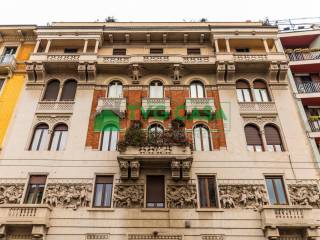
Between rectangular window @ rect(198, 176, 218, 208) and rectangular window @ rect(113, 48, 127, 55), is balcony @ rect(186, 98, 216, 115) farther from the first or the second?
rectangular window @ rect(113, 48, 127, 55)

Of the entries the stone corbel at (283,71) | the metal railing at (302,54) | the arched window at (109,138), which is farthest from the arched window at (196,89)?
the metal railing at (302,54)

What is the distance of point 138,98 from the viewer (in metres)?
17.9

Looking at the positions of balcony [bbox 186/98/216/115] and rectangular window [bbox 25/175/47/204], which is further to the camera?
balcony [bbox 186/98/216/115]

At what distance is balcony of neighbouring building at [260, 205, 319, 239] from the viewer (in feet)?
40.5

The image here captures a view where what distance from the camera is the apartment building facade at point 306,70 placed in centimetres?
1720

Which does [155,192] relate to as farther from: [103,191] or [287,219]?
[287,219]

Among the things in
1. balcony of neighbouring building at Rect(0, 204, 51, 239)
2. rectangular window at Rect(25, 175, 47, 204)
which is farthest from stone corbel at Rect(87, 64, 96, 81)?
balcony of neighbouring building at Rect(0, 204, 51, 239)

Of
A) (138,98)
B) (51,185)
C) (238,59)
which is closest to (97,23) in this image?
(138,98)

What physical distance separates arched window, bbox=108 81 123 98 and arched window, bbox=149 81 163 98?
1.96 metres

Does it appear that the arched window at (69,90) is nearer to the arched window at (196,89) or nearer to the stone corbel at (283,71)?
the arched window at (196,89)

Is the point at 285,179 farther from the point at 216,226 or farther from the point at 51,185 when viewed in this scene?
the point at 51,185

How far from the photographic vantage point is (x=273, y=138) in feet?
53.2

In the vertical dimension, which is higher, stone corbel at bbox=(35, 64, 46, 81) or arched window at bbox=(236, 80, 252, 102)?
stone corbel at bbox=(35, 64, 46, 81)

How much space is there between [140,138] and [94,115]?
379 cm
